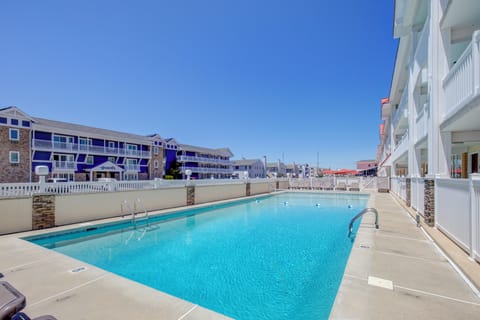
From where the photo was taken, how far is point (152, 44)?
13.0m

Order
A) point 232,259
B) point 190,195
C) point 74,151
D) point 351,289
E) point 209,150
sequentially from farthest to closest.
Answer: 1. point 209,150
2. point 74,151
3. point 190,195
4. point 232,259
5. point 351,289

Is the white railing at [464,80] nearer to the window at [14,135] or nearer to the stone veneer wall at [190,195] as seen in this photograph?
the stone veneer wall at [190,195]

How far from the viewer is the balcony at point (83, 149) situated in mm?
22641

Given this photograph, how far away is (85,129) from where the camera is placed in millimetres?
26938

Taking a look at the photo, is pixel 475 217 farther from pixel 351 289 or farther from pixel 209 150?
pixel 209 150

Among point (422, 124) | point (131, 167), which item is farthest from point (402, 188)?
point (131, 167)

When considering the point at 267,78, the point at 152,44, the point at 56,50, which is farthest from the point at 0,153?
the point at 267,78

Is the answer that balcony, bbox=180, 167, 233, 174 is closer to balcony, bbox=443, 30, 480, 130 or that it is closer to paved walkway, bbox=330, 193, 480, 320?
paved walkway, bbox=330, 193, 480, 320

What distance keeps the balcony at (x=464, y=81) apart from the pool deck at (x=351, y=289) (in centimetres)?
300

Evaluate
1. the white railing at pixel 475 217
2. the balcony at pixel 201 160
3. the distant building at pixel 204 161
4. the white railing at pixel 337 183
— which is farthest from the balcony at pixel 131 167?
the white railing at pixel 475 217

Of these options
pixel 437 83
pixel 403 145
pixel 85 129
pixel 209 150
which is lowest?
pixel 403 145

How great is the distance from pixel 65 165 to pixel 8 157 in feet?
14.8

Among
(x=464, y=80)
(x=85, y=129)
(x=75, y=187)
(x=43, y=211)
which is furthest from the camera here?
(x=85, y=129)

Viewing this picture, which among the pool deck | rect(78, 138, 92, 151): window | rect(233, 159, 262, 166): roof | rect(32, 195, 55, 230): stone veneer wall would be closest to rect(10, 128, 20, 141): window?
rect(78, 138, 92, 151): window
